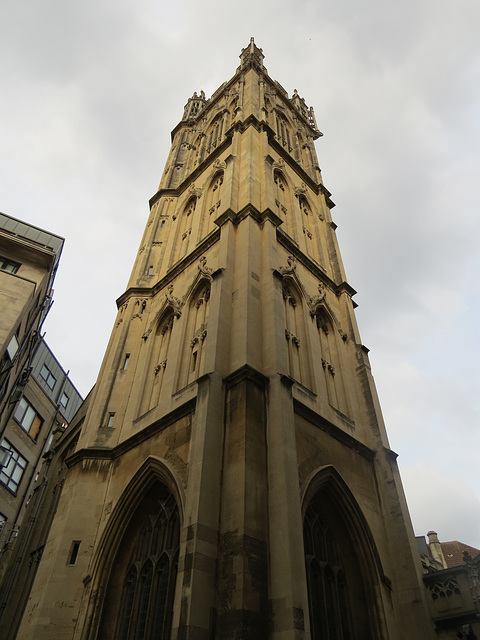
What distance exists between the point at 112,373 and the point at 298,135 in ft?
78.3

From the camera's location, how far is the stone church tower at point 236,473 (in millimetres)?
10031

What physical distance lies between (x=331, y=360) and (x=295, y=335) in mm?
2344

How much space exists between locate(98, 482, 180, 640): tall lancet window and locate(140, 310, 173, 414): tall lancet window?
12.3ft

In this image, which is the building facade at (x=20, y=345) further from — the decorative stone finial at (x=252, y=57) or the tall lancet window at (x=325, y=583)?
the decorative stone finial at (x=252, y=57)

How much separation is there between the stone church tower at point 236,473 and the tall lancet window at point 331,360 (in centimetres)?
6

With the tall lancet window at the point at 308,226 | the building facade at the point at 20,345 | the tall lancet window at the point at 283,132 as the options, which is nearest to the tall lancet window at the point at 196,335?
the tall lancet window at the point at 308,226

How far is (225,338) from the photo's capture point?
1445cm

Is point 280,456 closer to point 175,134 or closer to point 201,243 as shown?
point 201,243

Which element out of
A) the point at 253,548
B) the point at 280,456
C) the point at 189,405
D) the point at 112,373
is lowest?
the point at 253,548

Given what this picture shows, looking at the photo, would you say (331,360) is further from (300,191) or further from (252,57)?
(252,57)

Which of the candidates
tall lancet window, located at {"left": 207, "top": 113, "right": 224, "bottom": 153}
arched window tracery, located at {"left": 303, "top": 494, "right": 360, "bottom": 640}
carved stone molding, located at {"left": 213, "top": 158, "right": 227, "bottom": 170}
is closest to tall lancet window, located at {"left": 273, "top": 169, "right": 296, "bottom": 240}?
carved stone molding, located at {"left": 213, "top": 158, "right": 227, "bottom": 170}

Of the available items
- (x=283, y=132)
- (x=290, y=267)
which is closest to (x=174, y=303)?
(x=290, y=267)

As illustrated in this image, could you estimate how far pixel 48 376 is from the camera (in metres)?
39.2

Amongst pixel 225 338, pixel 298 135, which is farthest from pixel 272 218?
pixel 298 135
